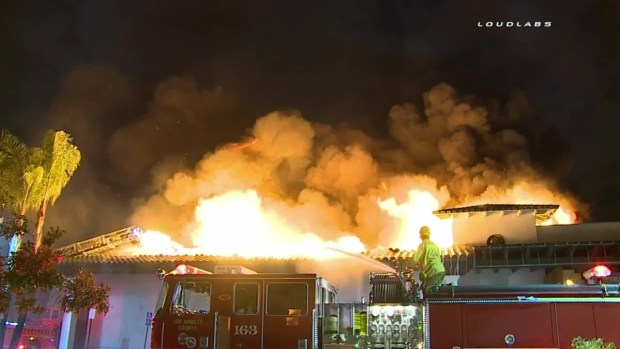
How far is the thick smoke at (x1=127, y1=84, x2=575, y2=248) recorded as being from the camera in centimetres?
2567

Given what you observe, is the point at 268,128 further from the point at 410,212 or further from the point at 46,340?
the point at 46,340

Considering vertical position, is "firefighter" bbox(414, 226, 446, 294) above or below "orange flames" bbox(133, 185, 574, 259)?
below

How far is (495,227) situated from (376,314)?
466 inches

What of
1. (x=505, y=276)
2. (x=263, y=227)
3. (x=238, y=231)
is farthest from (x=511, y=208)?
(x=238, y=231)

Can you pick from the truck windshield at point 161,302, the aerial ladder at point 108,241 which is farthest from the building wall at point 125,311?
the truck windshield at point 161,302

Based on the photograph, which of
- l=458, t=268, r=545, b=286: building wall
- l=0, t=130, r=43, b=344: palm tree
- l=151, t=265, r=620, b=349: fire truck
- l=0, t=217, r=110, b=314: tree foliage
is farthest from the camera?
l=458, t=268, r=545, b=286: building wall

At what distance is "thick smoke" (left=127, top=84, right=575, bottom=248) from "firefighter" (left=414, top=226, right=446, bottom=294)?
44.5 ft

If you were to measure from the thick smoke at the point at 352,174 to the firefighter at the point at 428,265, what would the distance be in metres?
13.6

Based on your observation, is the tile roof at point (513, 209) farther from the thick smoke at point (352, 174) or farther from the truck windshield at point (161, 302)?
the truck windshield at point (161, 302)

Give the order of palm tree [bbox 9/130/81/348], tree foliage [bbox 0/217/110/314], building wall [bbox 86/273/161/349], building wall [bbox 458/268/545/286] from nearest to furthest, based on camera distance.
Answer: tree foliage [bbox 0/217/110/314]
palm tree [bbox 9/130/81/348]
building wall [bbox 458/268/545/286]
building wall [bbox 86/273/161/349]

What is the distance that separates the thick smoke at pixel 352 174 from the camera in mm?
25672

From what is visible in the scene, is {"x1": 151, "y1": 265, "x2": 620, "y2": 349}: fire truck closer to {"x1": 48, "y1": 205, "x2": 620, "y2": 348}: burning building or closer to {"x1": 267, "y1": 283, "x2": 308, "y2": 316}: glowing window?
{"x1": 267, "y1": 283, "x2": 308, "y2": 316}: glowing window

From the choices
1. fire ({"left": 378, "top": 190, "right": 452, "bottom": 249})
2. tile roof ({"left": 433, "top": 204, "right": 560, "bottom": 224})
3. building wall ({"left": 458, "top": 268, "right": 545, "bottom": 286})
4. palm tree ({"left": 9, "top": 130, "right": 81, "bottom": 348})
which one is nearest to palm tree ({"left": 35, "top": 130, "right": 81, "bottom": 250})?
palm tree ({"left": 9, "top": 130, "right": 81, "bottom": 348})

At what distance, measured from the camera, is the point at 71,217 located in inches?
998
